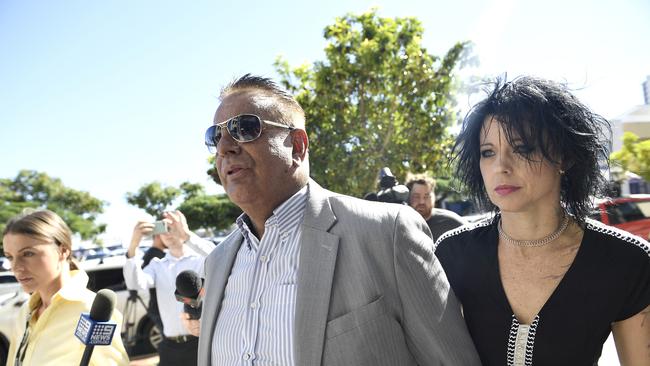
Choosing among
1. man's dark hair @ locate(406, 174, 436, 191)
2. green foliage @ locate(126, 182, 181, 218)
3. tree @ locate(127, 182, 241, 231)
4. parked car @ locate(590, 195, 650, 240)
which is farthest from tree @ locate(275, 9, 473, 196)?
green foliage @ locate(126, 182, 181, 218)

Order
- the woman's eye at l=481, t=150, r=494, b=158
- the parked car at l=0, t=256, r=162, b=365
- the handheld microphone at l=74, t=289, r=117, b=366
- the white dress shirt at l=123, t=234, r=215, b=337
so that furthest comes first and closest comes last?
the parked car at l=0, t=256, r=162, b=365
the white dress shirt at l=123, t=234, r=215, b=337
the handheld microphone at l=74, t=289, r=117, b=366
the woman's eye at l=481, t=150, r=494, b=158

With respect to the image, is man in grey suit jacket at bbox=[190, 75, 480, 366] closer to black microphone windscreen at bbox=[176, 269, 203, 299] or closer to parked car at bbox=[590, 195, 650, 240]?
black microphone windscreen at bbox=[176, 269, 203, 299]

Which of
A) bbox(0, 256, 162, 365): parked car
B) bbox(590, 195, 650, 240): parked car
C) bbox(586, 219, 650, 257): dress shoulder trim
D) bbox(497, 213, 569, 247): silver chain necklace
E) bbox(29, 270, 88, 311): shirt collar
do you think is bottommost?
bbox(0, 256, 162, 365): parked car

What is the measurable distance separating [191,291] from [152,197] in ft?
191

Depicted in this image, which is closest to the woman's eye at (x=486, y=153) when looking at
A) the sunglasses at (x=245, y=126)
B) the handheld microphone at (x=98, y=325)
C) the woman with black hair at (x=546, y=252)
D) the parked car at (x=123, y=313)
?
the woman with black hair at (x=546, y=252)

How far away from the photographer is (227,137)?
6.68 ft

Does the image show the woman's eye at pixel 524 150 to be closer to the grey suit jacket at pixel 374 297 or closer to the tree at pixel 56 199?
the grey suit jacket at pixel 374 297

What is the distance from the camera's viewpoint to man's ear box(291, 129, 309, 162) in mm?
2127

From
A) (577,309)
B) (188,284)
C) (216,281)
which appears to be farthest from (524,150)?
(188,284)

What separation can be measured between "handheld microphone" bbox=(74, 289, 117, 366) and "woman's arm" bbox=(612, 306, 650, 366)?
2058 millimetres

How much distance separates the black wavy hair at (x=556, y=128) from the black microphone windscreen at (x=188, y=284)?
159cm

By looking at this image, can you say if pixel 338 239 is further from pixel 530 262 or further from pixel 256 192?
pixel 530 262

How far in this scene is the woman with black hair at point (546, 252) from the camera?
1820 mm

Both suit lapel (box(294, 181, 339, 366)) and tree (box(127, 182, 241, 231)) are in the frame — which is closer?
suit lapel (box(294, 181, 339, 366))
